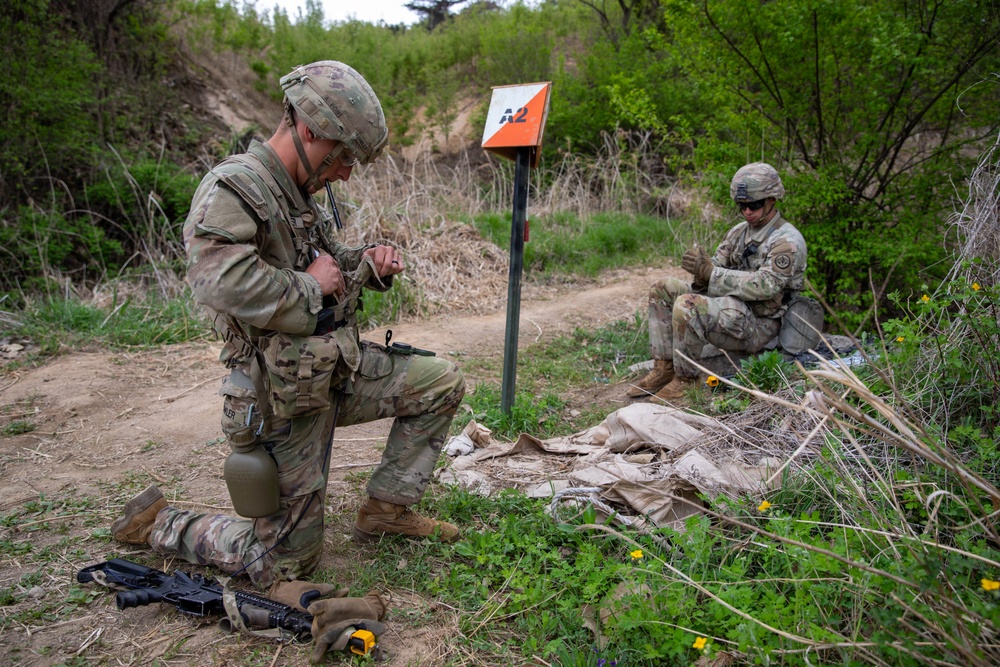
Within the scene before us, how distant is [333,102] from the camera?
7.89 ft

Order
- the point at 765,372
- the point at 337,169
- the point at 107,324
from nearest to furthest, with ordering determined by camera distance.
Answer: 1. the point at 337,169
2. the point at 765,372
3. the point at 107,324

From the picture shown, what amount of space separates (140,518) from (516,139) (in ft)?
8.22

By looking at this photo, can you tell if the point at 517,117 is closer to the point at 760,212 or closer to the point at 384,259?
the point at 384,259

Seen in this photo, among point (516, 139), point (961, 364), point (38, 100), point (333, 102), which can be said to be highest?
point (38, 100)

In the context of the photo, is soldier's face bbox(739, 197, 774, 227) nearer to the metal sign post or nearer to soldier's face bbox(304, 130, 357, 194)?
the metal sign post

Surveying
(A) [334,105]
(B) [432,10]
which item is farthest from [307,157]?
(B) [432,10]

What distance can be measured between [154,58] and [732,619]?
12677mm

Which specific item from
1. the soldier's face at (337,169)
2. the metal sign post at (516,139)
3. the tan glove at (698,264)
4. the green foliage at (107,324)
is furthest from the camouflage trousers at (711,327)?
the green foliage at (107,324)

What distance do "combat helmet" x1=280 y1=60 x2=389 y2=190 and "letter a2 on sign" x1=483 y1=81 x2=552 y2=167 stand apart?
4.29 feet

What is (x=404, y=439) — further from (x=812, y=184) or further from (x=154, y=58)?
(x=154, y=58)

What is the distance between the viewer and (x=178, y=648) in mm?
2311

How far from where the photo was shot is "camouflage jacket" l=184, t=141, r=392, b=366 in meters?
2.20

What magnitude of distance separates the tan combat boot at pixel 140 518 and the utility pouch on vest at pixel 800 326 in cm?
388

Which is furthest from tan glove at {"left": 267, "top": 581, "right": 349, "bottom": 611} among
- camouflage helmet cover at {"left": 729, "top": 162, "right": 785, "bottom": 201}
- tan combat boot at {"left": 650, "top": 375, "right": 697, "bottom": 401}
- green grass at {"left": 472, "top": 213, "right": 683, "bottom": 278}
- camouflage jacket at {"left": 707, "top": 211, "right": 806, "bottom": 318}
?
green grass at {"left": 472, "top": 213, "right": 683, "bottom": 278}
